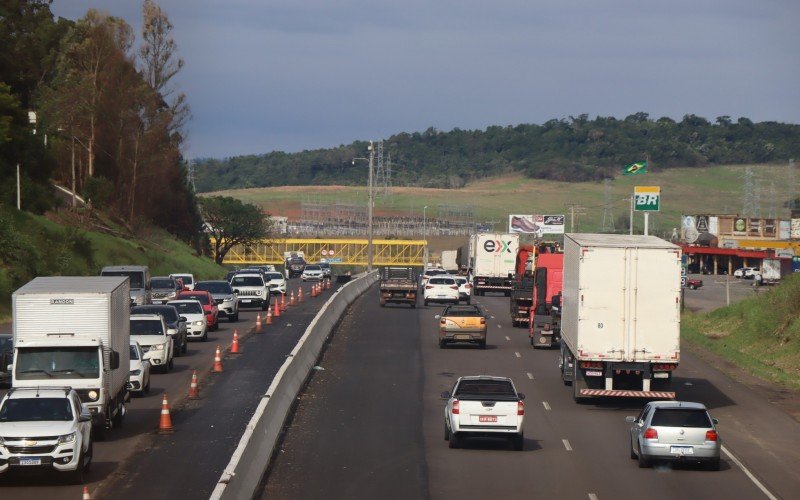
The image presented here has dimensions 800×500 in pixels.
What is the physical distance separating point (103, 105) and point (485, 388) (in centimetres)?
7599

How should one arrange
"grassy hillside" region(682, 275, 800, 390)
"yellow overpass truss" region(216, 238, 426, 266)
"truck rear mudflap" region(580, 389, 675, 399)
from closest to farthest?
"truck rear mudflap" region(580, 389, 675, 399)
"grassy hillside" region(682, 275, 800, 390)
"yellow overpass truss" region(216, 238, 426, 266)

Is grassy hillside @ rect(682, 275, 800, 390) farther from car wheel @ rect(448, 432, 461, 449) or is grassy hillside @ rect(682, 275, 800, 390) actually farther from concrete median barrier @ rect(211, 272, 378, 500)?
car wheel @ rect(448, 432, 461, 449)

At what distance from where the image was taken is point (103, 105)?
95125mm

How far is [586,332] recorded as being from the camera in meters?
30.2

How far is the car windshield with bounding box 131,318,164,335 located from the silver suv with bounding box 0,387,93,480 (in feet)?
48.0

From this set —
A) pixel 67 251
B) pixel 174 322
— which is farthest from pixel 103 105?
pixel 174 322

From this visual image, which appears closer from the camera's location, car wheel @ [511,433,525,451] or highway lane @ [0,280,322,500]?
highway lane @ [0,280,322,500]

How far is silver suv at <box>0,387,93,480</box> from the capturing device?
1943 centimetres

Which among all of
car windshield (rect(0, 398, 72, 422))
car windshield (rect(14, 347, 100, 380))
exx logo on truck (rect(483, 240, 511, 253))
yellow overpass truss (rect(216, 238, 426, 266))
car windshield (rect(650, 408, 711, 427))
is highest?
exx logo on truck (rect(483, 240, 511, 253))

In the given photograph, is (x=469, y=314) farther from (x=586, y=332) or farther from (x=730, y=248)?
(x=730, y=248)

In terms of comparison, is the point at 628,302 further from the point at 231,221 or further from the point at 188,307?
the point at 231,221

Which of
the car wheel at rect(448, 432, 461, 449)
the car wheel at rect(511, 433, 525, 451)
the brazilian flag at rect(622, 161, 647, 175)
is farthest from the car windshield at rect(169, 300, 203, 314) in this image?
the brazilian flag at rect(622, 161, 647, 175)

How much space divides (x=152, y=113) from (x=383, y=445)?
7799cm

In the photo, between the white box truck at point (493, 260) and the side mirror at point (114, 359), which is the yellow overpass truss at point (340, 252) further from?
the side mirror at point (114, 359)
